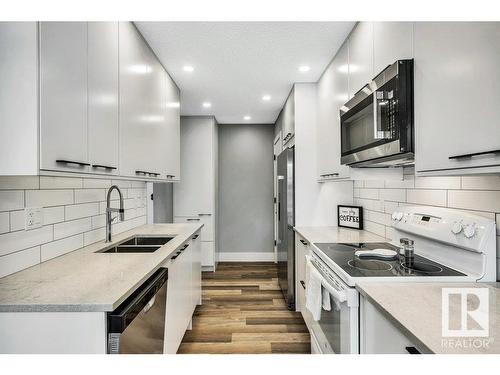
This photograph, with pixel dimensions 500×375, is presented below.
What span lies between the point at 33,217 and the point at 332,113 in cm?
220

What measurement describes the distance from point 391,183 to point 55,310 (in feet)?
7.18

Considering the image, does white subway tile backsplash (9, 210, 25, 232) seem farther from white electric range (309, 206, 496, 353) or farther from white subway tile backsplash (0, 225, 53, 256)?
white electric range (309, 206, 496, 353)

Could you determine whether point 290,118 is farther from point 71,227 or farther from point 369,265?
point 71,227

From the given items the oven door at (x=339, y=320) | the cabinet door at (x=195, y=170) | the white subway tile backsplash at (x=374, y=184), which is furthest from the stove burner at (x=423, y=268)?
the cabinet door at (x=195, y=170)

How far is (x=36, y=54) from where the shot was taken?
1.05 m

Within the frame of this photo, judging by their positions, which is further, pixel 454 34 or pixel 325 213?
pixel 325 213

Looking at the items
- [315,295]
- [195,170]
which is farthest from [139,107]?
[195,170]

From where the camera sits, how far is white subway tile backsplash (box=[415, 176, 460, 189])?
1579 mm

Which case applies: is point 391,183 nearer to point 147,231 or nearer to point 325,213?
point 325,213

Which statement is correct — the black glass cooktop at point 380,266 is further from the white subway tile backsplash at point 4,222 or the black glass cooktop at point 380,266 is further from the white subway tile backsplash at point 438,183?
the white subway tile backsplash at point 4,222

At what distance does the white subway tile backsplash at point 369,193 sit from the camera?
8.32 ft

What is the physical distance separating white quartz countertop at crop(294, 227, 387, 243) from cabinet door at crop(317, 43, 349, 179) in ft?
1.60
